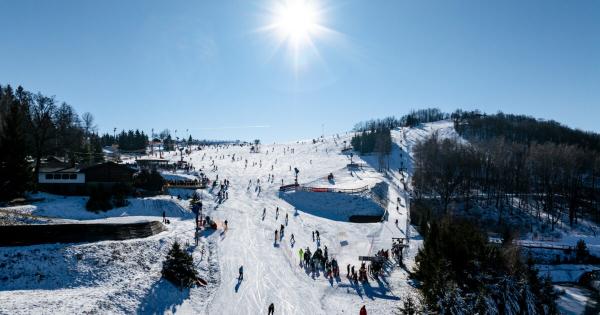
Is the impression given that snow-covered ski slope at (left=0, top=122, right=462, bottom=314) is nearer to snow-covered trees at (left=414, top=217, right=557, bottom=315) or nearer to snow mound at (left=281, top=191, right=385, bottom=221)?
snow mound at (left=281, top=191, right=385, bottom=221)

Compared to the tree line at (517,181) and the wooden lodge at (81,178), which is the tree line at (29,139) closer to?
the wooden lodge at (81,178)

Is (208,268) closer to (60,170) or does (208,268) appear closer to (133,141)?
(60,170)

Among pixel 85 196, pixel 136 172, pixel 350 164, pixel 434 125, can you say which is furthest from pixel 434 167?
pixel 434 125

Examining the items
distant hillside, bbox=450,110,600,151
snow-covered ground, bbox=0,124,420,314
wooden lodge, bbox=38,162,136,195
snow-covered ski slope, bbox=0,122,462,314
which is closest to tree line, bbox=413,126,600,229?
snow-covered ski slope, bbox=0,122,462,314

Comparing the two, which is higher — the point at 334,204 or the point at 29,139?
the point at 29,139

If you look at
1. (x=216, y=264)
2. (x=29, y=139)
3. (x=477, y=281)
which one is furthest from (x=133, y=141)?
(x=477, y=281)

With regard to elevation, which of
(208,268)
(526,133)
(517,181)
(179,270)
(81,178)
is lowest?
(208,268)
